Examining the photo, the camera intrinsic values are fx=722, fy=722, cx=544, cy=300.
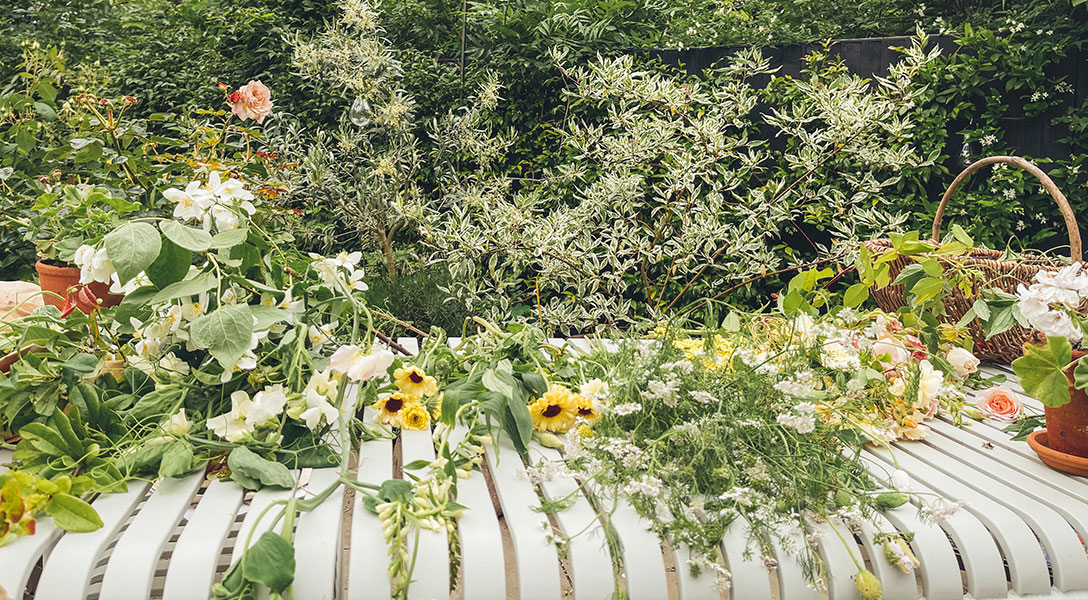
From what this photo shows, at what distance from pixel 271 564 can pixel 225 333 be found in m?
0.31

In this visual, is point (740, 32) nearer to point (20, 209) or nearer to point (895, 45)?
point (895, 45)

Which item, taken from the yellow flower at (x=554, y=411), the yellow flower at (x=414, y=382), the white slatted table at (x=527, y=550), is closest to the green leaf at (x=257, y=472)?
the white slatted table at (x=527, y=550)

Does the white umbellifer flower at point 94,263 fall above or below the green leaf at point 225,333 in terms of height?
above

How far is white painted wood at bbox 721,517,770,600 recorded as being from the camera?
0.81 metres

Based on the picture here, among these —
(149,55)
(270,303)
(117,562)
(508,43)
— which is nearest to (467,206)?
(508,43)

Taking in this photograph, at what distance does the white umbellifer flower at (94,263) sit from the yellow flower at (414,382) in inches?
16.3

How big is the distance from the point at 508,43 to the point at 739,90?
3.62 feet

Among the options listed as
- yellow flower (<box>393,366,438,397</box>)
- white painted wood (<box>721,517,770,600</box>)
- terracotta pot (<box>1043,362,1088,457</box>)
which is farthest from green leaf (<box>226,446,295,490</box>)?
terracotta pot (<box>1043,362,1088,457</box>)

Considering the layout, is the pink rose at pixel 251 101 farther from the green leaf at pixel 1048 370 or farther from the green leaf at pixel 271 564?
the green leaf at pixel 1048 370

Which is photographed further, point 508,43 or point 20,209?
point 508,43

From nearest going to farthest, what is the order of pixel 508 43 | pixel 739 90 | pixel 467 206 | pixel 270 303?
pixel 270 303, pixel 467 206, pixel 739 90, pixel 508 43

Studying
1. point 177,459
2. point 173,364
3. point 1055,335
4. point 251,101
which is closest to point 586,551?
point 177,459

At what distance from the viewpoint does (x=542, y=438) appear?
109cm

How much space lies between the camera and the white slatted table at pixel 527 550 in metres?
0.75
